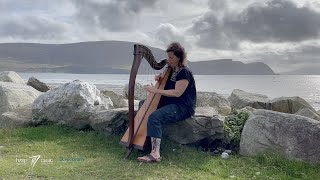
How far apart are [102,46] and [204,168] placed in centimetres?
15218

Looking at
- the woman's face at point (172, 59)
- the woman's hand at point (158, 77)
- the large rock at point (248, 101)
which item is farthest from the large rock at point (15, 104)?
the large rock at point (248, 101)

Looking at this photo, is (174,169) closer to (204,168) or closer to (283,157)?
(204,168)

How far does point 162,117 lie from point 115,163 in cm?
131

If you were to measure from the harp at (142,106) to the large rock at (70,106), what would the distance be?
2.41 m

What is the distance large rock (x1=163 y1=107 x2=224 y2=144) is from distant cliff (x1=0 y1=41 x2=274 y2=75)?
12094cm

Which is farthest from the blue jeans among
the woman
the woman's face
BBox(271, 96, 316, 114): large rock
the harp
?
BBox(271, 96, 316, 114): large rock

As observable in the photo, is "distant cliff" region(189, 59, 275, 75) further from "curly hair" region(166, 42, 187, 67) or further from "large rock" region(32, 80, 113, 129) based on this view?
"curly hair" region(166, 42, 187, 67)

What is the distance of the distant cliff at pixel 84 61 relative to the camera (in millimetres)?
148163

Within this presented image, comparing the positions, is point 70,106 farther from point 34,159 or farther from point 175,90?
point 175,90

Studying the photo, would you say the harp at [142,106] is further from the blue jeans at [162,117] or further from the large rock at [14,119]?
the large rock at [14,119]

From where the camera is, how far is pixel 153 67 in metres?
8.32

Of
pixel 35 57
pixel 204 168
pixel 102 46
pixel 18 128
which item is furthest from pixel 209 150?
pixel 35 57

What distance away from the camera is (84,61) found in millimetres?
167625

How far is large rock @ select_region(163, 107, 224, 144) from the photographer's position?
8.91 m
